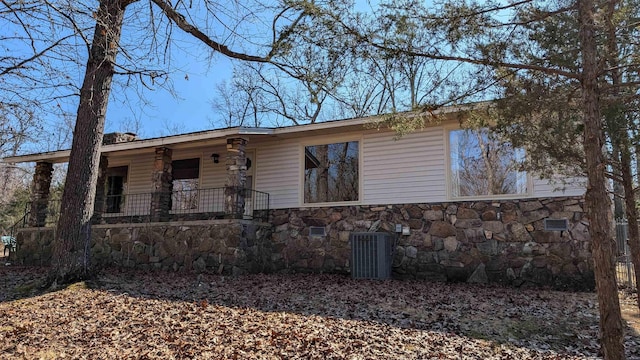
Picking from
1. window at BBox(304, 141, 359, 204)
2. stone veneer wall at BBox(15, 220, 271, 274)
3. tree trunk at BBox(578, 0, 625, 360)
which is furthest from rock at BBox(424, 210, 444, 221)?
tree trunk at BBox(578, 0, 625, 360)

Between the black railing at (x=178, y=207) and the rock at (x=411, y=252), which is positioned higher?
the black railing at (x=178, y=207)

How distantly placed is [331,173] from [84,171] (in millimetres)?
4763

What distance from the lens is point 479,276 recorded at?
296 inches

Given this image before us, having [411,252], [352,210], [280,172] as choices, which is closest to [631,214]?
[411,252]

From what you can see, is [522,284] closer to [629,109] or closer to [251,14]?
[629,109]

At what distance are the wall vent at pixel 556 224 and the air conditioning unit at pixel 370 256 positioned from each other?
2736mm

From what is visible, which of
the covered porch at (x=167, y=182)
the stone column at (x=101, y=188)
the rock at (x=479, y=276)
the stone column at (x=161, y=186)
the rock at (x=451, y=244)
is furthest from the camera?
the stone column at (x=101, y=188)

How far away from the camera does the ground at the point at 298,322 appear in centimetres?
373

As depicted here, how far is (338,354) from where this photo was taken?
3.59 metres

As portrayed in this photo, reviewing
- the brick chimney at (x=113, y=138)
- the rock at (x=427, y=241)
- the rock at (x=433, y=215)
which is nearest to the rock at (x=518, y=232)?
the rock at (x=433, y=215)

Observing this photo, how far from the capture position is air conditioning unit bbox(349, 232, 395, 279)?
7.84 m

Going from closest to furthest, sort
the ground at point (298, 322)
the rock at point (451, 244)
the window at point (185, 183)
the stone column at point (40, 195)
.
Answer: the ground at point (298, 322) < the rock at point (451, 244) < the window at point (185, 183) < the stone column at point (40, 195)

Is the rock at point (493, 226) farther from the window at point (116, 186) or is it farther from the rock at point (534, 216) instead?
the window at point (116, 186)

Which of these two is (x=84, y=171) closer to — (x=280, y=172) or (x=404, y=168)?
(x=280, y=172)
